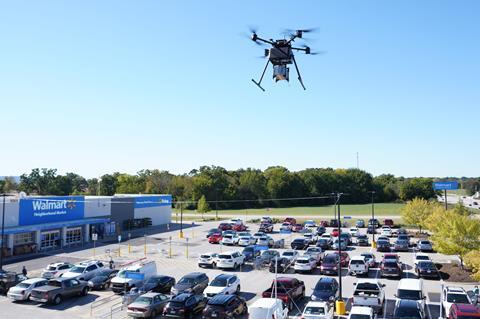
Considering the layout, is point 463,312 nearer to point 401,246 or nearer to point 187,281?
point 187,281

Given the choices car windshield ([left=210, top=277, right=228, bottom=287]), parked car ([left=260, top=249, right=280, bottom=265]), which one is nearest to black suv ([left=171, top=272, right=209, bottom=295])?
car windshield ([left=210, top=277, right=228, bottom=287])

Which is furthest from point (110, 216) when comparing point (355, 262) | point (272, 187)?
point (272, 187)

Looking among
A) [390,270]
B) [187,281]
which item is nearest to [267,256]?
[390,270]

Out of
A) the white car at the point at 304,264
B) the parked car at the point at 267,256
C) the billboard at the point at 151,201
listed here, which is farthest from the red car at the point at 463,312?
the billboard at the point at 151,201

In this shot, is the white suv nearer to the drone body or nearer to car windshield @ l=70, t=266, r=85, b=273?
car windshield @ l=70, t=266, r=85, b=273

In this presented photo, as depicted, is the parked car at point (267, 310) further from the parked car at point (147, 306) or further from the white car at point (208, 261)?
the white car at point (208, 261)
